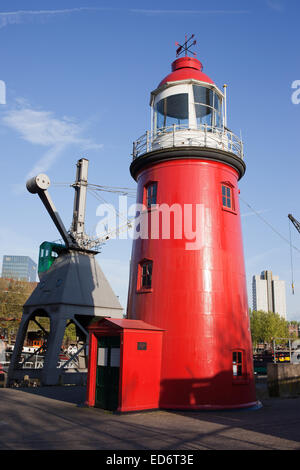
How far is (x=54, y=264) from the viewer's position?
30547mm

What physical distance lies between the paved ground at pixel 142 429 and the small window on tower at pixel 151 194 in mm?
8636

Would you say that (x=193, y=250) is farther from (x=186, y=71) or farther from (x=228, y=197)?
(x=186, y=71)

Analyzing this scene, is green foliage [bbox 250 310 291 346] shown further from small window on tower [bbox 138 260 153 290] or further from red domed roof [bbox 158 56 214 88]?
red domed roof [bbox 158 56 214 88]

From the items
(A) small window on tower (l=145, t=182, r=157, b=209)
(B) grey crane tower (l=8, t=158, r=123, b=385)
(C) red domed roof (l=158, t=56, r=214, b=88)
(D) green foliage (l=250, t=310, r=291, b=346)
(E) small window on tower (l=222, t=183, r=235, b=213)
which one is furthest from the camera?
(D) green foliage (l=250, t=310, r=291, b=346)

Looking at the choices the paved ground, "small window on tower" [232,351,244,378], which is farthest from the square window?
the paved ground

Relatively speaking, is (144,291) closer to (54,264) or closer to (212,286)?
(212,286)

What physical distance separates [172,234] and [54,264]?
52.2ft

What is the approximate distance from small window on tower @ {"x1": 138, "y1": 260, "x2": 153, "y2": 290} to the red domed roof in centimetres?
839

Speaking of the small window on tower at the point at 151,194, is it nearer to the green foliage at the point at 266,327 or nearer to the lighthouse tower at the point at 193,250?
the lighthouse tower at the point at 193,250

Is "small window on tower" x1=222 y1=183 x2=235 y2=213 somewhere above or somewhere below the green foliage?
above

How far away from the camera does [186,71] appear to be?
18.8 meters

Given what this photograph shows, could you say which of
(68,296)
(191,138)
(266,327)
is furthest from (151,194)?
(266,327)

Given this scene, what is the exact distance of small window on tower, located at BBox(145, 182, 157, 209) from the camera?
18109mm
